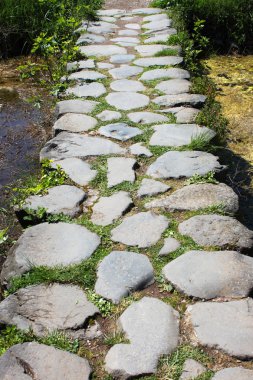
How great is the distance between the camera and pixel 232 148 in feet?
14.9

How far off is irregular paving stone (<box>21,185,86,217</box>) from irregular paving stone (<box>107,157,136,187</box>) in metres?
0.22

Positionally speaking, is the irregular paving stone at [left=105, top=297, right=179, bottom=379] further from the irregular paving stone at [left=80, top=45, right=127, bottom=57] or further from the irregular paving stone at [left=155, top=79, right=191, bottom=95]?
the irregular paving stone at [left=80, top=45, right=127, bottom=57]

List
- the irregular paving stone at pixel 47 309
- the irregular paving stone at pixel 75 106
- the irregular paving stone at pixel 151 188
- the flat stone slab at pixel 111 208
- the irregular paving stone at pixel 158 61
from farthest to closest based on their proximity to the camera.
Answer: the irregular paving stone at pixel 158 61 → the irregular paving stone at pixel 75 106 → the irregular paving stone at pixel 151 188 → the flat stone slab at pixel 111 208 → the irregular paving stone at pixel 47 309

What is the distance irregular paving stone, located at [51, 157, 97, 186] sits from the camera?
3.13 m

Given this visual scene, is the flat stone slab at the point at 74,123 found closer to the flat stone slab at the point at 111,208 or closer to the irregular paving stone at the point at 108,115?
the irregular paving stone at the point at 108,115

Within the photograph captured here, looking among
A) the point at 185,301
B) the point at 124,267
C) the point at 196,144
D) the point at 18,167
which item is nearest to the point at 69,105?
the point at 18,167

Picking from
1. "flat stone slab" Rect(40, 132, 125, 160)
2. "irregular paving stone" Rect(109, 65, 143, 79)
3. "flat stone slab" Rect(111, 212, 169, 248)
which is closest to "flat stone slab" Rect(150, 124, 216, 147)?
"flat stone slab" Rect(40, 132, 125, 160)

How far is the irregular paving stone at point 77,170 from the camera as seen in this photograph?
10.3 ft

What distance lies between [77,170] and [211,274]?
1.27 meters

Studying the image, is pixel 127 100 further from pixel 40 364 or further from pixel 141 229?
pixel 40 364

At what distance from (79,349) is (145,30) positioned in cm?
494

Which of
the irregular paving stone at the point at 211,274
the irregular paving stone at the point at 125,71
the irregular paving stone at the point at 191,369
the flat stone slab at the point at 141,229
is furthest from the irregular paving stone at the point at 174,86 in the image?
the irregular paving stone at the point at 191,369

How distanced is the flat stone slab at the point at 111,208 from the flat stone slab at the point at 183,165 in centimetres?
33

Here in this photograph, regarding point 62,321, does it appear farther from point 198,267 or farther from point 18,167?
point 18,167
